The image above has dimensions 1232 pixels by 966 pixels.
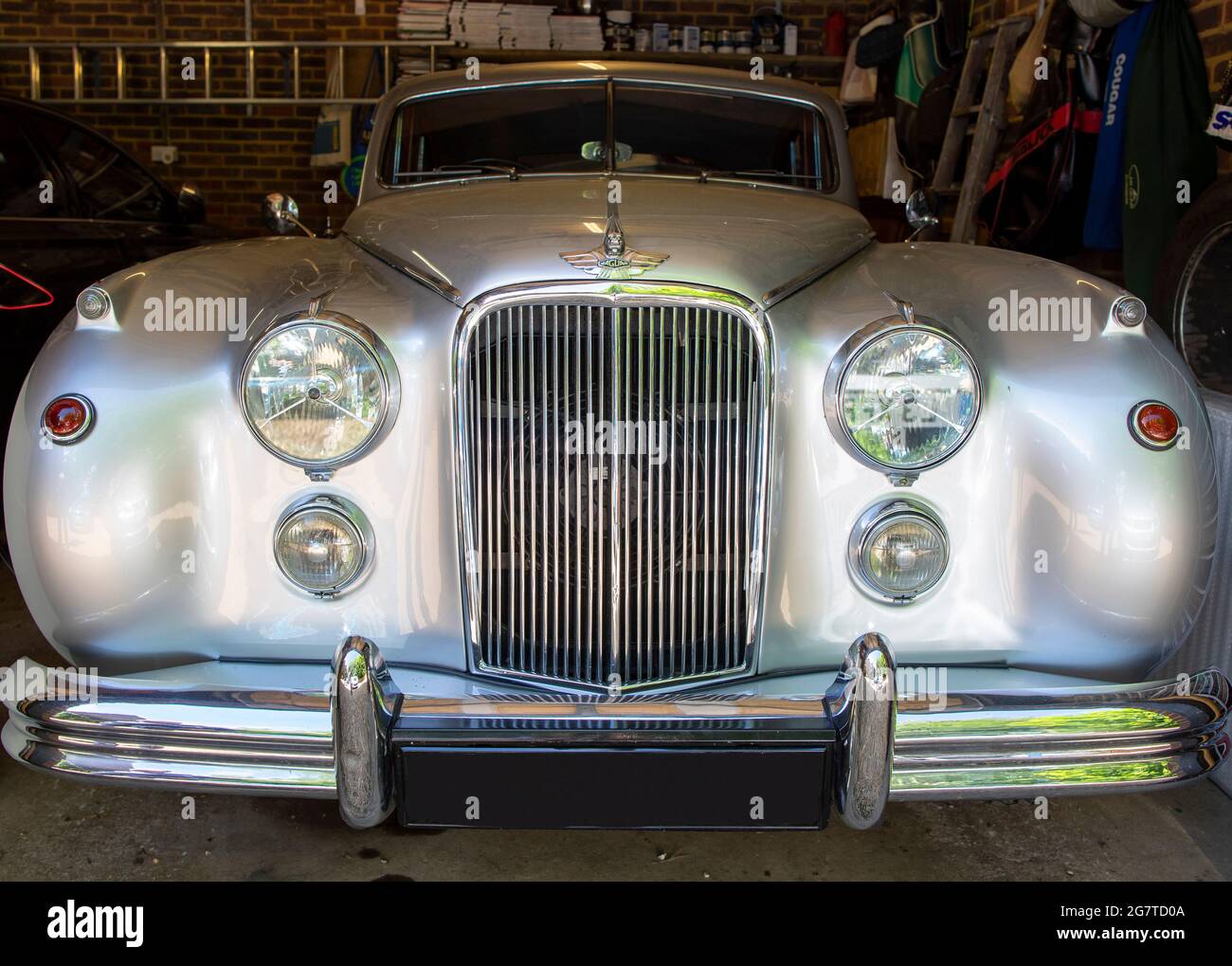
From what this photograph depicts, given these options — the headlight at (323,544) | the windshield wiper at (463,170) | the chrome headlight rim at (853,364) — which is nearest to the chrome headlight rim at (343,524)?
the headlight at (323,544)

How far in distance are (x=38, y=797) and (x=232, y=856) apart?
57 centimetres

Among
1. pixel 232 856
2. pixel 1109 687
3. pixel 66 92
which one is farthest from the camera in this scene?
pixel 66 92

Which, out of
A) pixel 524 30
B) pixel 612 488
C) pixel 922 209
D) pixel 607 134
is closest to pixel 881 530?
pixel 612 488

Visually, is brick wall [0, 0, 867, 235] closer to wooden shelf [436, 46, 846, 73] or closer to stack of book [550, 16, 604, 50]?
wooden shelf [436, 46, 846, 73]

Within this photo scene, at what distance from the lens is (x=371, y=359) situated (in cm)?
190

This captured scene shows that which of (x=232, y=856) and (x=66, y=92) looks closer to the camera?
(x=232, y=856)

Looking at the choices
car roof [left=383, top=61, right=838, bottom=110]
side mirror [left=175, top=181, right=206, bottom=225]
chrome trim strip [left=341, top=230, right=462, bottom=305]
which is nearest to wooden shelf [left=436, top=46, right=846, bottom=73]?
side mirror [left=175, top=181, right=206, bottom=225]

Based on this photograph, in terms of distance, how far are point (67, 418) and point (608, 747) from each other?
1.14m

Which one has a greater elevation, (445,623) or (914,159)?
(914,159)

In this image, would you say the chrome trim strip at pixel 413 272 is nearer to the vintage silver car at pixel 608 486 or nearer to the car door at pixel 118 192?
the vintage silver car at pixel 608 486

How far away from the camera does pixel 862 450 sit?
76.0 inches

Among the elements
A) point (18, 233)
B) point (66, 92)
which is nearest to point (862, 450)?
point (18, 233)
